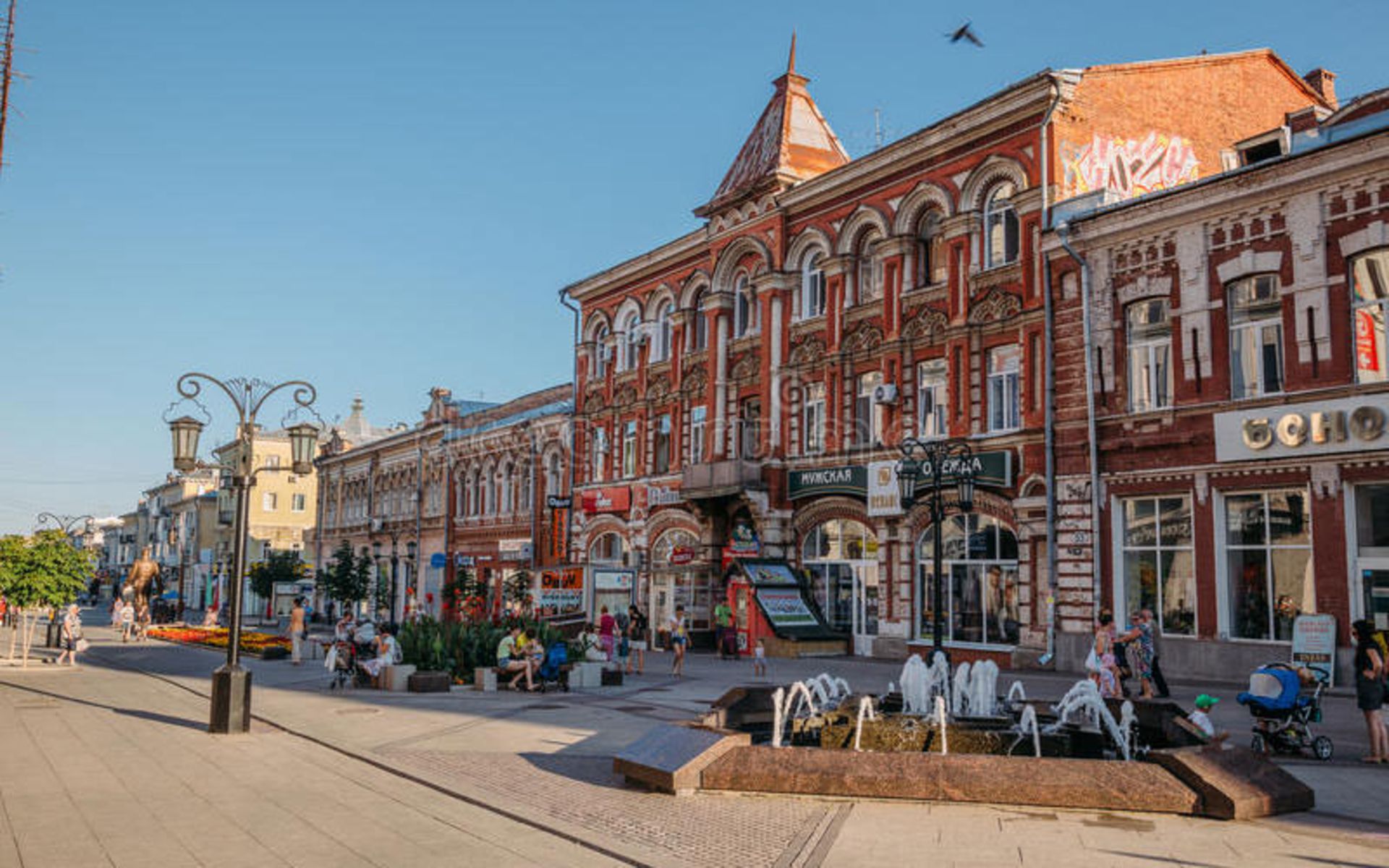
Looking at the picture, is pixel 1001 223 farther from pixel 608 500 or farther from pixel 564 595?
pixel 564 595

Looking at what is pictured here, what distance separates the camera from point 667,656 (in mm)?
32094

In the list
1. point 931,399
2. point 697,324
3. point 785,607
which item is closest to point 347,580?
point 697,324

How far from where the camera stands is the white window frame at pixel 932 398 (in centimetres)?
2692

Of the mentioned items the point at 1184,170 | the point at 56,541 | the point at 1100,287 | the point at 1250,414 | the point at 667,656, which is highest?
the point at 1184,170

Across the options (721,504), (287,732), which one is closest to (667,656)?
(721,504)

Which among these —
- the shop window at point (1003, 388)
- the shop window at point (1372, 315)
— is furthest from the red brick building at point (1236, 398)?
the shop window at point (1003, 388)

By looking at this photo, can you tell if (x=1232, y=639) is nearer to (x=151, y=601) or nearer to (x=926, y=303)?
(x=926, y=303)

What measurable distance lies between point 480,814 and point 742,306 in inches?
1042

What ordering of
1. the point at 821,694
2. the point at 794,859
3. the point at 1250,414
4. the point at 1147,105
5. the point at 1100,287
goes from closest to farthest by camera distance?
the point at 794,859, the point at 821,694, the point at 1250,414, the point at 1100,287, the point at 1147,105

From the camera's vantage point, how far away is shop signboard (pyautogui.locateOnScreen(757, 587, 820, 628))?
28.9 metres

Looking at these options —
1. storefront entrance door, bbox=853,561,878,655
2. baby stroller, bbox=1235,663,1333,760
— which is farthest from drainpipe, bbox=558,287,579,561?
baby stroller, bbox=1235,663,1333,760

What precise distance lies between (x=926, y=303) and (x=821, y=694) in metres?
15.6

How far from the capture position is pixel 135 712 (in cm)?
1650

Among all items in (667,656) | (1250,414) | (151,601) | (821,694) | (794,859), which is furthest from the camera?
(151,601)
